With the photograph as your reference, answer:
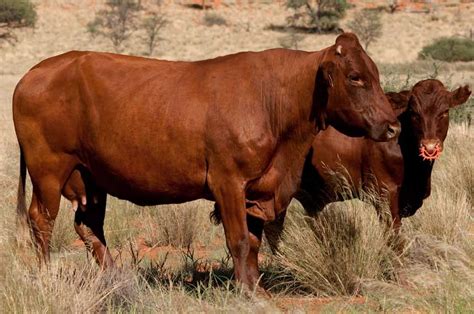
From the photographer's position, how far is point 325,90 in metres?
6.09

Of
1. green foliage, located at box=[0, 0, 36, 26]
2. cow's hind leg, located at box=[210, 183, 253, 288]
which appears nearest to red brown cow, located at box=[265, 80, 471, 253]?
cow's hind leg, located at box=[210, 183, 253, 288]

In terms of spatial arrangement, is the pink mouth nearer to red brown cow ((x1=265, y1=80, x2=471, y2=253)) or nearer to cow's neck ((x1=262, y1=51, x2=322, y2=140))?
red brown cow ((x1=265, y1=80, x2=471, y2=253))

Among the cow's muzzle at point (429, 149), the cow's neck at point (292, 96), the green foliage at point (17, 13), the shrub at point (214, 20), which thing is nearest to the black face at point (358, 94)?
the cow's neck at point (292, 96)

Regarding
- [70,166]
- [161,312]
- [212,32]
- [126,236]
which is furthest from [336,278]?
[212,32]

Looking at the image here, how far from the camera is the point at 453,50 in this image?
46844 millimetres

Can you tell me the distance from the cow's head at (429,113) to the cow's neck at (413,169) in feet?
0.16

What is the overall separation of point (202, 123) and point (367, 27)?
50.6 metres

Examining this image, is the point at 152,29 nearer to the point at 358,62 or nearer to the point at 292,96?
the point at 292,96

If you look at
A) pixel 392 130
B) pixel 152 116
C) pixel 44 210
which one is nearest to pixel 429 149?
pixel 392 130

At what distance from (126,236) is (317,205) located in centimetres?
263

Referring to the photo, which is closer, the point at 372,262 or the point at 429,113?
the point at 372,262

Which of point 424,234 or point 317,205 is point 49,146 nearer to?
point 317,205

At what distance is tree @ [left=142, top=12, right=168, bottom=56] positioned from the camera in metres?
51.6

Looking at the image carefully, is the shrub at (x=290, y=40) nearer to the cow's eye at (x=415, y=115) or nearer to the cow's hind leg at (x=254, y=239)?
the cow's eye at (x=415, y=115)
